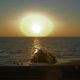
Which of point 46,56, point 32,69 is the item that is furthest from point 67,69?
point 46,56

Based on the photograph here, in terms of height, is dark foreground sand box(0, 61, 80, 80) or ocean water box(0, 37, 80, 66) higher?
ocean water box(0, 37, 80, 66)

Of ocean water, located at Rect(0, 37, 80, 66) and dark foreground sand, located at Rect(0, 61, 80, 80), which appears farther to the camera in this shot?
ocean water, located at Rect(0, 37, 80, 66)

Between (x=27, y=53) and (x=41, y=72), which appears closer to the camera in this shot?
(x=41, y=72)

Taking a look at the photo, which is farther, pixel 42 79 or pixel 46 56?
pixel 46 56

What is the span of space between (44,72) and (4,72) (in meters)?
1.42

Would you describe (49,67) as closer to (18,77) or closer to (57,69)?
(57,69)

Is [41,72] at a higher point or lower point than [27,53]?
lower

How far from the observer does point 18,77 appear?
12.6 meters

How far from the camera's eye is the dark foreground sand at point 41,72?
12.6m

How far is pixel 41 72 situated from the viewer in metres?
12.7

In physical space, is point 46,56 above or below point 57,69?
above

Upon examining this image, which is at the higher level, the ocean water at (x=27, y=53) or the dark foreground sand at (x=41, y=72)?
the ocean water at (x=27, y=53)

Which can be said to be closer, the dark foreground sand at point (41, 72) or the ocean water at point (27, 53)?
the dark foreground sand at point (41, 72)

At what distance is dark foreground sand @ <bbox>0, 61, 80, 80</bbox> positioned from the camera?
495 inches
